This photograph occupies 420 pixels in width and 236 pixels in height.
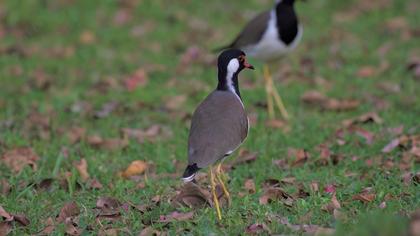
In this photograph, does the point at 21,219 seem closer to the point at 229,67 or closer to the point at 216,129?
the point at 216,129

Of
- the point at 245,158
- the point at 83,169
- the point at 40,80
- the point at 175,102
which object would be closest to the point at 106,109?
the point at 175,102

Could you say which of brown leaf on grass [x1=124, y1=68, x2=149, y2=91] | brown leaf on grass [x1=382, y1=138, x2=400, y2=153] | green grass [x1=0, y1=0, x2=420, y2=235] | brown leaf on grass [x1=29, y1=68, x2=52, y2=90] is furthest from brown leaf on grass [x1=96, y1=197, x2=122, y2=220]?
brown leaf on grass [x1=29, y1=68, x2=52, y2=90]

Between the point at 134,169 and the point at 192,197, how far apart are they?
97 centimetres

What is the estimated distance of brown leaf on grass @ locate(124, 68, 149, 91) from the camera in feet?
27.2

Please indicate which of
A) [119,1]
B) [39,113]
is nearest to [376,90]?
[39,113]

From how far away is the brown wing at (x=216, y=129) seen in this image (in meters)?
4.77

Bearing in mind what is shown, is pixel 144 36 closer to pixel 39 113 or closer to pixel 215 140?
pixel 39 113

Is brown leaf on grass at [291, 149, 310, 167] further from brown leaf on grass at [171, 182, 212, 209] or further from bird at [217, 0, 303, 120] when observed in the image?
bird at [217, 0, 303, 120]

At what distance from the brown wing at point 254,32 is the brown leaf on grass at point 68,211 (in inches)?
129

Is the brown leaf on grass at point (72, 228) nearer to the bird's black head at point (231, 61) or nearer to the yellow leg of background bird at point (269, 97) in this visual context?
the bird's black head at point (231, 61)

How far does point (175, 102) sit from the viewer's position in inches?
303

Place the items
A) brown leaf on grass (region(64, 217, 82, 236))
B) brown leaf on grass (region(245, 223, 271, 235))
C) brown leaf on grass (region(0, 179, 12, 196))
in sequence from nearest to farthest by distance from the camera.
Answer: brown leaf on grass (region(245, 223, 271, 235)), brown leaf on grass (region(64, 217, 82, 236)), brown leaf on grass (region(0, 179, 12, 196))

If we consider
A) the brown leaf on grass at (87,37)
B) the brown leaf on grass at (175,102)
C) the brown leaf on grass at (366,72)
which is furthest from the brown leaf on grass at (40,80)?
the brown leaf on grass at (366,72)

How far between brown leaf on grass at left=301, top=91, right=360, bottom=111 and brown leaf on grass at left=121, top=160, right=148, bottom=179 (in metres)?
2.12
